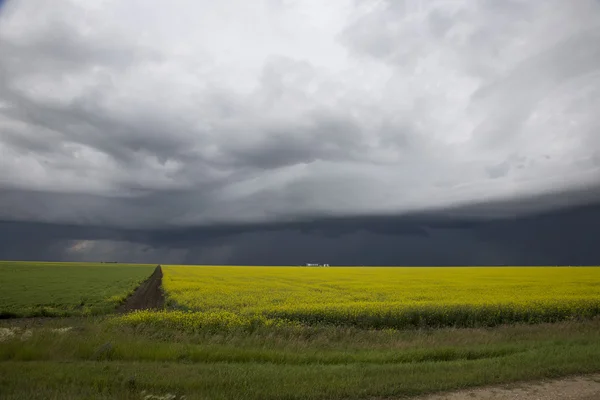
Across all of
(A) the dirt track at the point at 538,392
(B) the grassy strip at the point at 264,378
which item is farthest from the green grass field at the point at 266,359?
(A) the dirt track at the point at 538,392

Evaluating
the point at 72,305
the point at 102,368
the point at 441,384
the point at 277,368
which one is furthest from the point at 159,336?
the point at 72,305

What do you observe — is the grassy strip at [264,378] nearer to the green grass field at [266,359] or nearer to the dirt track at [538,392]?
the green grass field at [266,359]

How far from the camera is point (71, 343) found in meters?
11.1

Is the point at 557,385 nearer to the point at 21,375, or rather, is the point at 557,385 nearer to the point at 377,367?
the point at 377,367

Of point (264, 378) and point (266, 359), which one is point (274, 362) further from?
point (264, 378)

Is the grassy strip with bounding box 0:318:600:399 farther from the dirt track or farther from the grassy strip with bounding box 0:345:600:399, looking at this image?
the dirt track

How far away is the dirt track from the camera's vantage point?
8.03 metres

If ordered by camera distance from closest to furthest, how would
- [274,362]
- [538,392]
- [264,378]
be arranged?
1. [538,392]
2. [264,378]
3. [274,362]

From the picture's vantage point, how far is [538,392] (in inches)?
329

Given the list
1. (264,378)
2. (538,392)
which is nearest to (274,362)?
(264,378)

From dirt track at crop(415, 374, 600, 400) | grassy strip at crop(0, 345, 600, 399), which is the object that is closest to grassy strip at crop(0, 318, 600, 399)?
grassy strip at crop(0, 345, 600, 399)

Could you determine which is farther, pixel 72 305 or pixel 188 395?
pixel 72 305

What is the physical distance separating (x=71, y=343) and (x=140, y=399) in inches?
203

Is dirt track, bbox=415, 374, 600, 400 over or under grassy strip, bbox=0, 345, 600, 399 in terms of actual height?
under
